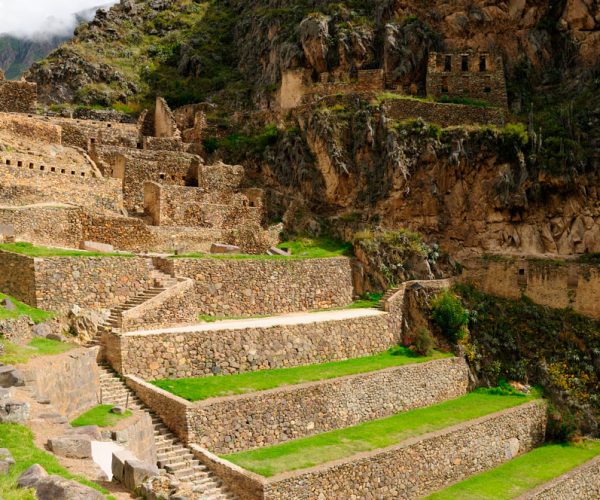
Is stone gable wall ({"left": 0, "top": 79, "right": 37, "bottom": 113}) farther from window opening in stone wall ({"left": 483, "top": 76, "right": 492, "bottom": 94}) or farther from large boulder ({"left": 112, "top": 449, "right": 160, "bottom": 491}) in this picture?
large boulder ({"left": 112, "top": 449, "right": 160, "bottom": 491})

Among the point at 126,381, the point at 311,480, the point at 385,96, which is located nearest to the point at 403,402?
the point at 311,480

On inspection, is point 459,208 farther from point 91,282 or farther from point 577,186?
point 91,282

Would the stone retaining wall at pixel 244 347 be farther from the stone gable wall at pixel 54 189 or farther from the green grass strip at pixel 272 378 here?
the stone gable wall at pixel 54 189

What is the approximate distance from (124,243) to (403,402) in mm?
11022

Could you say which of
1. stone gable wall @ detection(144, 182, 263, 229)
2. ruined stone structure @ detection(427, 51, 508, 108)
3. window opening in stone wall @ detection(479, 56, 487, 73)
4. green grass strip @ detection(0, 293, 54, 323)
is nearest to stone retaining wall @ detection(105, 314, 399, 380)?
green grass strip @ detection(0, 293, 54, 323)

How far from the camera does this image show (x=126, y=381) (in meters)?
16.8

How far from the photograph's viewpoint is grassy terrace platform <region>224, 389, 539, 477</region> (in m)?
15.6

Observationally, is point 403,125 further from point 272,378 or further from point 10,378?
point 10,378

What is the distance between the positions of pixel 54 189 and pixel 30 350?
10619mm

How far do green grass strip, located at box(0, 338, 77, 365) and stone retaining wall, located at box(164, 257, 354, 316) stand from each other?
577 centimetres

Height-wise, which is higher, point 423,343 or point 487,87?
point 487,87

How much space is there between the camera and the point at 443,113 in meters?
31.5

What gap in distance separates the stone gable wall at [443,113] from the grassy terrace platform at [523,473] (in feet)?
50.3

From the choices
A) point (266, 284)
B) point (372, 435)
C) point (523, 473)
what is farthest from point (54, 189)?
point (523, 473)
